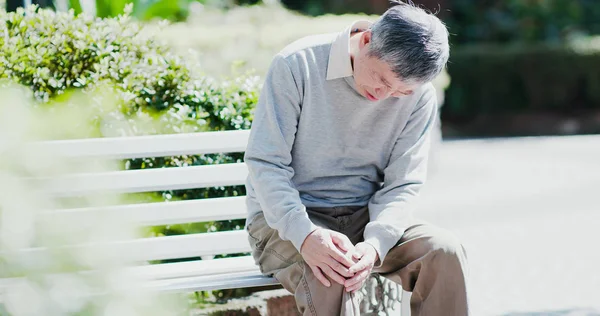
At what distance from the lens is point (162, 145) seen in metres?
3.34

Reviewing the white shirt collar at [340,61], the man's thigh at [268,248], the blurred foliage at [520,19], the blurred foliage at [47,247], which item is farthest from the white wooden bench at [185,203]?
the blurred foliage at [520,19]

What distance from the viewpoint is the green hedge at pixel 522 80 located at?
1545 cm

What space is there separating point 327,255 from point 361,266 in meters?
0.11

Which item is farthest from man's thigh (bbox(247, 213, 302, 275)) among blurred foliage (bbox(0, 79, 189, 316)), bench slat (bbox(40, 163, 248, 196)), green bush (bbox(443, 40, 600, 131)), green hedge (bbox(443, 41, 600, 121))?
green bush (bbox(443, 40, 600, 131))

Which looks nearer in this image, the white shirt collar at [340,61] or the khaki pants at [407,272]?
the khaki pants at [407,272]

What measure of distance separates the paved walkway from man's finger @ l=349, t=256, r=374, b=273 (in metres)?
1.77

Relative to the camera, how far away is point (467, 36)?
17656 millimetres

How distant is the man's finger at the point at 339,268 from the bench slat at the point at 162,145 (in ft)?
2.79

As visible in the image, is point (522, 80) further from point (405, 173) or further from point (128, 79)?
point (405, 173)

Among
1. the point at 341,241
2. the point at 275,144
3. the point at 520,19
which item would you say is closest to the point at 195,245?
the point at 275,144

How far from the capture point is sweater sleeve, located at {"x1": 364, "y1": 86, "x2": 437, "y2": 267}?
295 centimetres

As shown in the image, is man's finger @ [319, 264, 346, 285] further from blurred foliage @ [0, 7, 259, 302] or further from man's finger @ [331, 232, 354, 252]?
blurred foliage @ [0, 7, 259, 302]

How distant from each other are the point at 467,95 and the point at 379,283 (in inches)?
518

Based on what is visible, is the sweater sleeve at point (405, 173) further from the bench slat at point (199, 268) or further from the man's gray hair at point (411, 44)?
the bench slat at point (199, 268)
